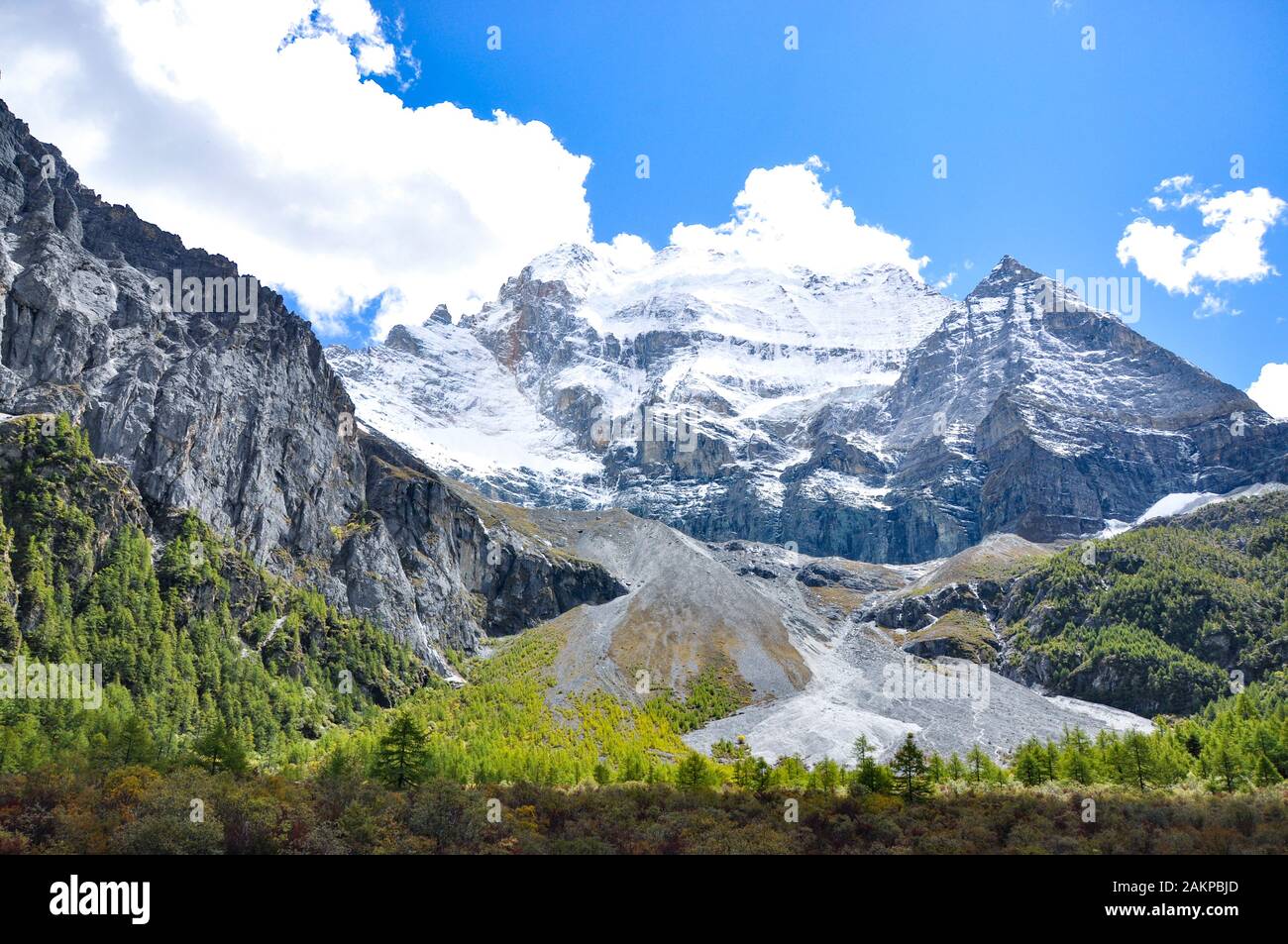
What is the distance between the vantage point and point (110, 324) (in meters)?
146

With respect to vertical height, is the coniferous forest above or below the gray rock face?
below

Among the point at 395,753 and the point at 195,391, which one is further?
the point at 195,391

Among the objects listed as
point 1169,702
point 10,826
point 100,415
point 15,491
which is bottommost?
point 1169,702

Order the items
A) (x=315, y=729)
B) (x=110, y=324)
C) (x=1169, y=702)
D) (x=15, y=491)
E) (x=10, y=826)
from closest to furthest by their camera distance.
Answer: (x=10, y=826) < (x=15, y=491) < (x=315, y=729) < (x=110, y=324) < (x=1169, y=702)

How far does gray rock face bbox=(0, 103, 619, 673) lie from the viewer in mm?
132625

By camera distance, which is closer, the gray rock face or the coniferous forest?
the coniferous forest

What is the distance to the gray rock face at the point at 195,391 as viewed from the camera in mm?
132625

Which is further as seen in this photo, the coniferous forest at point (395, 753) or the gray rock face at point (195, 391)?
the gray rock face at point (195, 391)

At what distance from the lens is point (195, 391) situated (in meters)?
149

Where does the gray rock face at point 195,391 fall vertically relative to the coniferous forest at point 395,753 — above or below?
above

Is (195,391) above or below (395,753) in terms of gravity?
above
